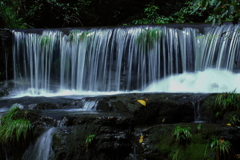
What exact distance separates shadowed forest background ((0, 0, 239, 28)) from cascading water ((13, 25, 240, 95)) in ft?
7.74

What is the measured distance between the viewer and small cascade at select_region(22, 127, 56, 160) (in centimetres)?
445

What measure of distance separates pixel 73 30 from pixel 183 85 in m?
4.25

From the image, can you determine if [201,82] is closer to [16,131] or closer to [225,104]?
[225,104]

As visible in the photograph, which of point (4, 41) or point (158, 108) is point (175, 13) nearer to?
point (4, 41)

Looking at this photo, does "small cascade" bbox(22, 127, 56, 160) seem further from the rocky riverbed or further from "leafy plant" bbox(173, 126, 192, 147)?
"leafy plant" bbox(173, 126, 192, 147)

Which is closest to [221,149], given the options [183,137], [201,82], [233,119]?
[183,137]

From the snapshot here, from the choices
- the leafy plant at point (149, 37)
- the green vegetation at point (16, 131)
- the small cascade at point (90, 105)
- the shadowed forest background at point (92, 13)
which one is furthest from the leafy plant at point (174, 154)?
the shadowed forest background at point (92, 13)

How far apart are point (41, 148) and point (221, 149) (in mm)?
2816

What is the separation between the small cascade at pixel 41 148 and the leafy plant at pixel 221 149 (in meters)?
2.54

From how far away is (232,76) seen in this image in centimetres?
771

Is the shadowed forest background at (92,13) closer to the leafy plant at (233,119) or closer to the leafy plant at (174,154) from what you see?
the leafy plant at (233,119)

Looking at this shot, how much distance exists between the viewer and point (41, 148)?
453 centimetres

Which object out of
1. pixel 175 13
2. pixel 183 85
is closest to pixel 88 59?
pixel 183 85

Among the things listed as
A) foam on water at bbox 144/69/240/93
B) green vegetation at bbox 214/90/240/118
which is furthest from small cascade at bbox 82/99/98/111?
foam on water at bbox 144/69/240/93
